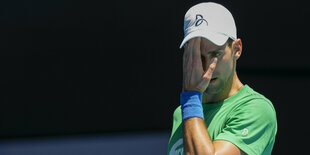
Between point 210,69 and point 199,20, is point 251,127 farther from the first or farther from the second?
point 199,20

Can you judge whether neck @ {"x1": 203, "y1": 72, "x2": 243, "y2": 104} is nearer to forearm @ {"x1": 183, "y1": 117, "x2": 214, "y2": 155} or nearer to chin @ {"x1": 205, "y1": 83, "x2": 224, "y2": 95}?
chin @ {"x1": 205, "y1": 83, "x2": 224, "y2": 95}

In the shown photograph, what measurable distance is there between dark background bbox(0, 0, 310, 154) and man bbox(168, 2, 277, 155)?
1.72 m

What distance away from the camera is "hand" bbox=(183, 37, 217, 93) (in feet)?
4.65

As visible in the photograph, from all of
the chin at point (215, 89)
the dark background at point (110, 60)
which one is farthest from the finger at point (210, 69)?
the dark background at point (110, 60)

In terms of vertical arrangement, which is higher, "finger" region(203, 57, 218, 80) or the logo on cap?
the logo on cap

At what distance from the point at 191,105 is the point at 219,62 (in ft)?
0.66

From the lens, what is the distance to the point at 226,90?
1.56 metres

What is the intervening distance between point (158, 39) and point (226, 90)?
1.81 meters

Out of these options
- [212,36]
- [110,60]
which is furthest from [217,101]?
[110,60]

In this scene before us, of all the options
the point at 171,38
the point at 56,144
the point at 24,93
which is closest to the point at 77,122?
the point at 56,144

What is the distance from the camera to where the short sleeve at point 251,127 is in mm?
1355

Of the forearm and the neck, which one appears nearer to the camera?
the forearm

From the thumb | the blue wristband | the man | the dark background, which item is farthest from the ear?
the dark background

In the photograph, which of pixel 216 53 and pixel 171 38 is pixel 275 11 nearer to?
pixel 171 38
